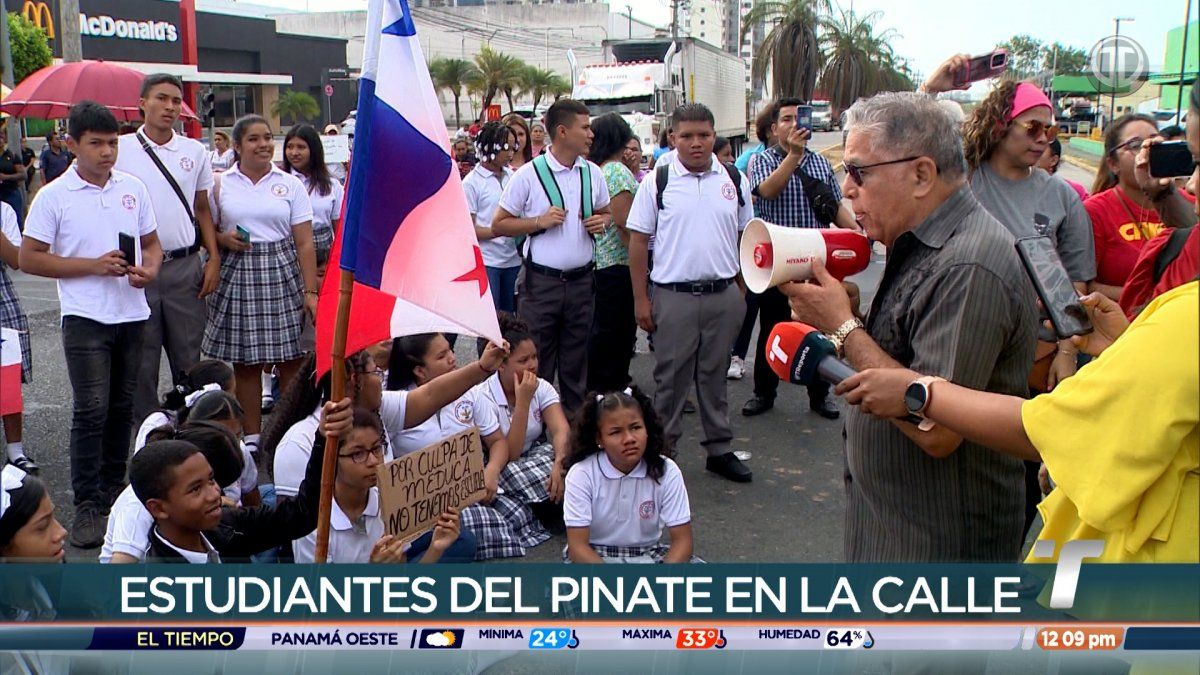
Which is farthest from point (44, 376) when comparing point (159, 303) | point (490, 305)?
point (490, 305)

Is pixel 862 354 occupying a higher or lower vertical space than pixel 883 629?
higher

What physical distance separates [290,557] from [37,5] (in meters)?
37.3

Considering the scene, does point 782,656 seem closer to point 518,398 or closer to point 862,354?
point 862,354

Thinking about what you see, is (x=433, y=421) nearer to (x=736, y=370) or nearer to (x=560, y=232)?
(x=560, y=232)

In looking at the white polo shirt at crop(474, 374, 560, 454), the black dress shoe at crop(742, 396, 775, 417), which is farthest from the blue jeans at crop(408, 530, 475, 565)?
the black dress shoe at crop(742, 396, 775, 417)

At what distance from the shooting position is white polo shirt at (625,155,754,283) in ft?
18.6

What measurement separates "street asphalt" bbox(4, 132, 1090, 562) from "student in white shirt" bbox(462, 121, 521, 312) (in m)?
1.27

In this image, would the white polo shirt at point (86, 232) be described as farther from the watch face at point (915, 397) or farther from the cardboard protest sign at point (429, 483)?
the watch face at point (915, 397)

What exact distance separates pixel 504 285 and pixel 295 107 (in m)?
43.2

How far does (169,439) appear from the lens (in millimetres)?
3672

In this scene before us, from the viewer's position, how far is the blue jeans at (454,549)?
3.94m

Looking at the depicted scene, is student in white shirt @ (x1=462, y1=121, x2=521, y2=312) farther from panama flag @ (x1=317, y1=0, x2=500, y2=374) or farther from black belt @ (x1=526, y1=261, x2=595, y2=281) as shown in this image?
panama flag @ (x1=317, y1=0, x2=500, y2=374)

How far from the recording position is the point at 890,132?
2.40 meters

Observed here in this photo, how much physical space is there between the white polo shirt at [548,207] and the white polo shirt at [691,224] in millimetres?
474
